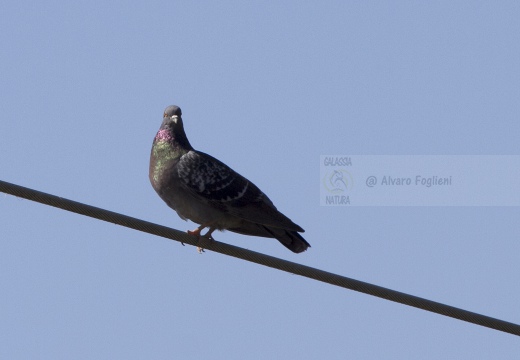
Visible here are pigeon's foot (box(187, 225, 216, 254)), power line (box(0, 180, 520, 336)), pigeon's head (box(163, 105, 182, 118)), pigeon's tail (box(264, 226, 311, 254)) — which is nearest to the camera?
power line (box(0, 180, 520, 336))

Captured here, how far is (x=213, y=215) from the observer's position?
12.5m

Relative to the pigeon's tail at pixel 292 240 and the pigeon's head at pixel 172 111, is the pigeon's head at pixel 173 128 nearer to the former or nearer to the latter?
the pigeon's head at pixel 172 111

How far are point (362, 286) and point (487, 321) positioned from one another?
90cm

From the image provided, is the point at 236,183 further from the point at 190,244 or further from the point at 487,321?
the point at 487,321

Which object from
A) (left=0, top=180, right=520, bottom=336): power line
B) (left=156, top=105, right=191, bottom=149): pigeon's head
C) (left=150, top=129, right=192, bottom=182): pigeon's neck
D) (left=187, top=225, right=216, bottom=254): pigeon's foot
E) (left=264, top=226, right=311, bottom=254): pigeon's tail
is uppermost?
(left=156, top=105, right=191, bottom=149): pigeon's head

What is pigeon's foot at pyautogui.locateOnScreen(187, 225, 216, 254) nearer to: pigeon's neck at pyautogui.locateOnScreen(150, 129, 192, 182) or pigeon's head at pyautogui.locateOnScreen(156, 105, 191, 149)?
pigeon's neck at pyautogui.locateOnScreen(150, 129, 192, 182)

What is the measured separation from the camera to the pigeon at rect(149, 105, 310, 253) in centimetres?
1237

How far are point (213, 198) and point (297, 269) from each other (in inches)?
162

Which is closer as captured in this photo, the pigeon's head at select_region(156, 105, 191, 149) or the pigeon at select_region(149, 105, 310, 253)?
the pigeon at select_region(149, 105, 310, 253)

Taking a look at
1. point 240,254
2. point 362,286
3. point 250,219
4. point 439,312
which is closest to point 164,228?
point 240,254

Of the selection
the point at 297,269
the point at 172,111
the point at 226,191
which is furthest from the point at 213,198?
the point at 297,269

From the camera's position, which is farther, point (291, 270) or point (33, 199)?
point (291, 270)

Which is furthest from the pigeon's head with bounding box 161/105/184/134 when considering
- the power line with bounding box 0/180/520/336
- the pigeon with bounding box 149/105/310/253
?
the power line with bounding box 0/180/520/336

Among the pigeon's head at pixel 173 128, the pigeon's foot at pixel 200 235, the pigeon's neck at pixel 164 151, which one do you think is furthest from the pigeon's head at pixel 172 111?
the pigeon's foot at pixel 200 235
